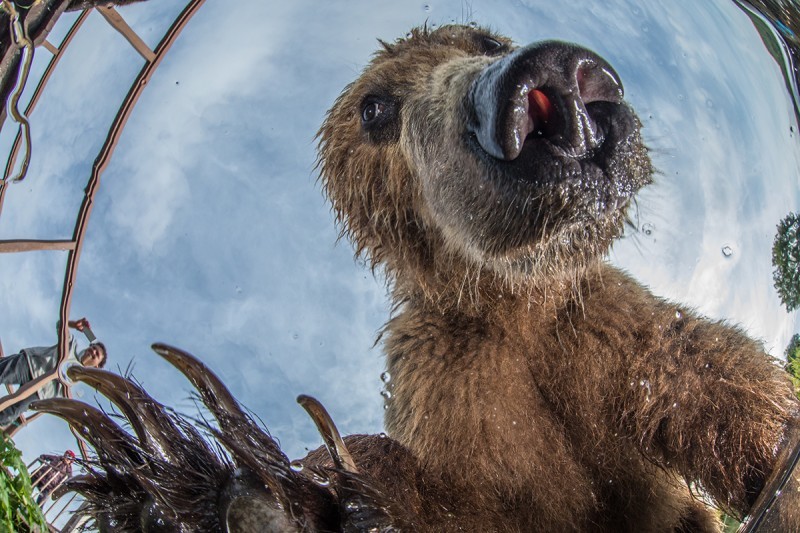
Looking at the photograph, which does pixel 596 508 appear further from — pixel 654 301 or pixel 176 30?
pixel 176 30

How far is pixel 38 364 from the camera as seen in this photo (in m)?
1.51

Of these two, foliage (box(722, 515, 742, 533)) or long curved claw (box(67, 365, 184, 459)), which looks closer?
long curved claw (box(67, 365, 184, 459))

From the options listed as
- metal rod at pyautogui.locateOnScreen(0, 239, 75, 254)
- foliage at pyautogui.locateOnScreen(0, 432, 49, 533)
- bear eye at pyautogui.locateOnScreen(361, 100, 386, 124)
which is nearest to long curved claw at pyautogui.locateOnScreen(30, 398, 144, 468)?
foliage at pyautogui.locateOnScreen(0, 432, 49, 533)

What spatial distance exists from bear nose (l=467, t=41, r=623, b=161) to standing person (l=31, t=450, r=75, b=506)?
1126 millimetres

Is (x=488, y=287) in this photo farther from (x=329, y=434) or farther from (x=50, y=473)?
(x=50, y=473)

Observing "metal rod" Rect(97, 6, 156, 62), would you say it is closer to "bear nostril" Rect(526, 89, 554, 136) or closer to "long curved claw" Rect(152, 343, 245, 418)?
"long curved claw" Rect(152, 343, 245, 418)

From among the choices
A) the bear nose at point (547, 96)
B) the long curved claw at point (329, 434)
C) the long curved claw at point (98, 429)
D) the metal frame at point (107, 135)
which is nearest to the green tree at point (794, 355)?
the bear nose at point (547, 96)

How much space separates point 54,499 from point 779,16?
2.32 metres

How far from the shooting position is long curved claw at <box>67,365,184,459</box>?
1.33 meters

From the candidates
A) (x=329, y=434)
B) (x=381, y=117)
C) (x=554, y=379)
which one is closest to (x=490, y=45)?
(x=381, y=117)

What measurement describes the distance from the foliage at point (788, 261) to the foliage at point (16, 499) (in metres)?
1.77

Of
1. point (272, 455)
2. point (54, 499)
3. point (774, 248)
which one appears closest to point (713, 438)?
point (774, 248)

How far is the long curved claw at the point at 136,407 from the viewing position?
1.33m

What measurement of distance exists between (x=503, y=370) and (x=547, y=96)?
86 centimetres
